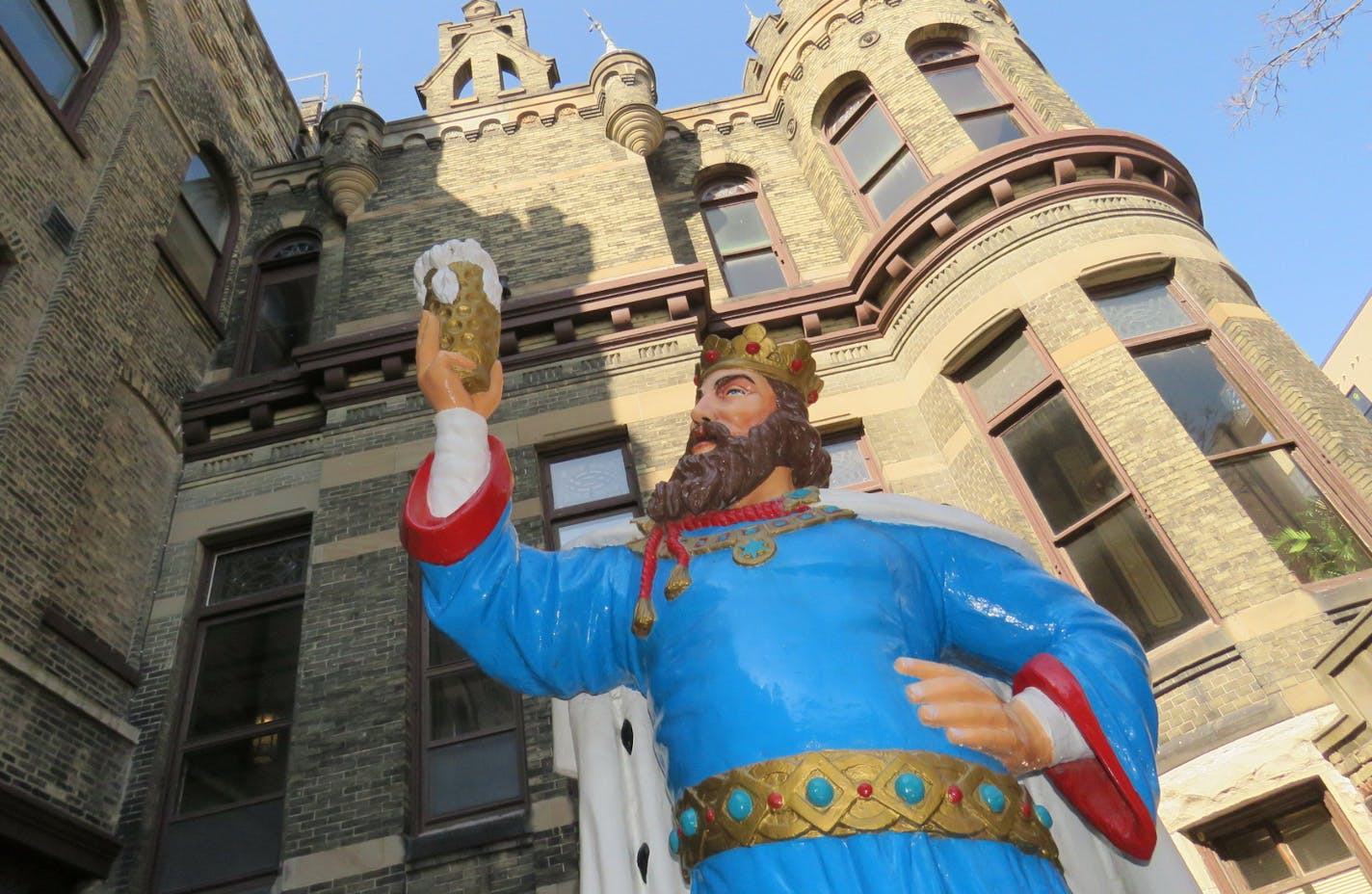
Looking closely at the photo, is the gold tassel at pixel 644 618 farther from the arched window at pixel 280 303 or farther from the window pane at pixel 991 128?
the arched window at pixel 280 303

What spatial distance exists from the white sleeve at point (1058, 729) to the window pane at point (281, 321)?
10492 mm

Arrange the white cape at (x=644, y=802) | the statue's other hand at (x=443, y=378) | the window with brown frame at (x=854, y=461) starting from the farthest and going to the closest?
the window with brown frame at (x=854, y=461)
the statue's other hand at (x=443, y=378)
the white cape at (x=644, y=802)

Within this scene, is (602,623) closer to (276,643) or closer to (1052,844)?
(1052,844)

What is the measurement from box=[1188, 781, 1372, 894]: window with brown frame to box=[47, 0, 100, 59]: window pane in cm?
1256

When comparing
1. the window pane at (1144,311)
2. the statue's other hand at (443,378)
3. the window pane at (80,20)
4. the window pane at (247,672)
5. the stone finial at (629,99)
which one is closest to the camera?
the statue's other hand at (443,378)

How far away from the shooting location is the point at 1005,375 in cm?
862

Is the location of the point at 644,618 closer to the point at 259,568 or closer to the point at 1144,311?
the point at 1144,311

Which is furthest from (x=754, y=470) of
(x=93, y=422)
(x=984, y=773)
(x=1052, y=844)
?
(x=93, y=422)

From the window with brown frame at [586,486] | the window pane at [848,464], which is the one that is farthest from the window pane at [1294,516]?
the window with brown frame at [586,486]

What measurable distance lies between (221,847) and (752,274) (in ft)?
26.3

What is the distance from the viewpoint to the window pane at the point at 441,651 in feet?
26.2

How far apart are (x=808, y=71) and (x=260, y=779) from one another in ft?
33.8

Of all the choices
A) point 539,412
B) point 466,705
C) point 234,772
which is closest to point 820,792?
point 466,705

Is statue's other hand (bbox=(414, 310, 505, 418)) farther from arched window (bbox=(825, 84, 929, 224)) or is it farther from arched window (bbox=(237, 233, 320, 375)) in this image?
arched window (bbox=(237, 233, 320, 375))
